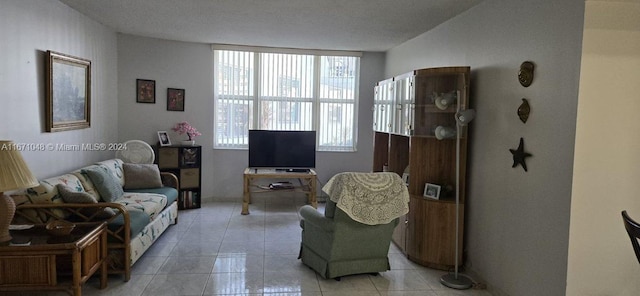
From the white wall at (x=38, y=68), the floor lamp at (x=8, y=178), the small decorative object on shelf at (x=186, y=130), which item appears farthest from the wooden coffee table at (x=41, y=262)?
the small decorative object on shelf at (x=186, y=130)

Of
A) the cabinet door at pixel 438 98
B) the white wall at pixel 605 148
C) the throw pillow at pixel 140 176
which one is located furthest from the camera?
the throw pillow at pixel 140 176

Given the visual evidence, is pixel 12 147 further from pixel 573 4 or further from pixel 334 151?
pixel 334 151

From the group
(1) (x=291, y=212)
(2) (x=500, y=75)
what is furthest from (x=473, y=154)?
(1) (x=291, y=212)

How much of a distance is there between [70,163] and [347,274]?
323 cm

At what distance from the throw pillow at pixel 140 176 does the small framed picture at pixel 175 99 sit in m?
1.41

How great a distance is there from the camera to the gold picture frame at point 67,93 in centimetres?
414

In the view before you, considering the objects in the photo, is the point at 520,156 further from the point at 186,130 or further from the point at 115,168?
the point at 186,130

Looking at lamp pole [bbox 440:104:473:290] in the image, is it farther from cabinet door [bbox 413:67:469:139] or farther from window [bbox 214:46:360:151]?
window [bbox 214:46:360:151]

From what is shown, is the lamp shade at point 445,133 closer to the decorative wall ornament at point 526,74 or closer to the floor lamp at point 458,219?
the floor lamp at point 458,219

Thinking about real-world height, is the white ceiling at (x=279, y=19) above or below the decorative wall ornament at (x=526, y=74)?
above

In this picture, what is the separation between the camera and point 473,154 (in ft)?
13.0

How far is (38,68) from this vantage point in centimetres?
401

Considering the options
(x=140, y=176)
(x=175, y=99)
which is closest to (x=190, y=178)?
(x=140, y=176)

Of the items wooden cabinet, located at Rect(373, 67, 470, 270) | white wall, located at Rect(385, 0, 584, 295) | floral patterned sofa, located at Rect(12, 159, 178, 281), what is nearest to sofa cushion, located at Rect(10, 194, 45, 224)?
floral patterned sofa, located at Rect(12, 159, 178, 281)
